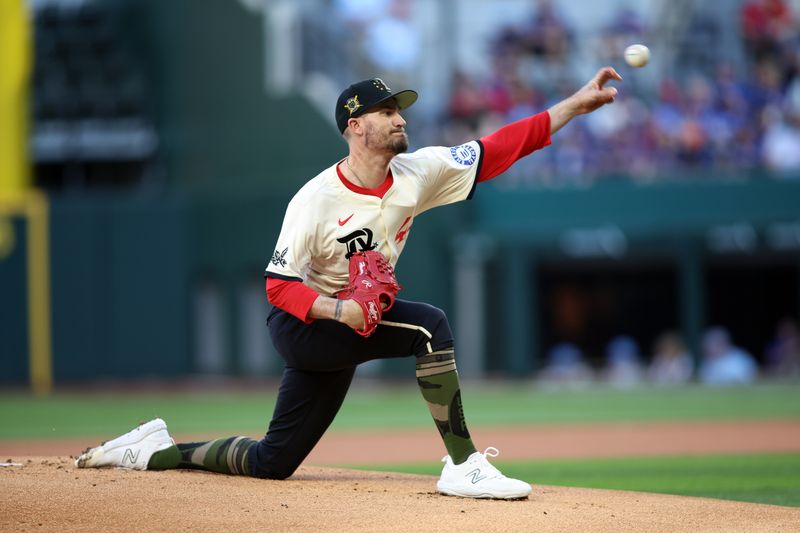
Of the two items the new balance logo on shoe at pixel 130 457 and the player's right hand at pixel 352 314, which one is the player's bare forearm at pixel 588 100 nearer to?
the player's right hand at pixel 352 314

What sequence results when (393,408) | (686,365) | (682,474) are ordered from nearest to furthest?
1. (682,474)
2. (393,408)
3. (686,365)

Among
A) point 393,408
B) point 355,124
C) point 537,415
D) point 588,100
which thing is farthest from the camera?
point 393,408

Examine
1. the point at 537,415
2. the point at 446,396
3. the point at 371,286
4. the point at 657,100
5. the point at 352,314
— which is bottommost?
the point at 537,415

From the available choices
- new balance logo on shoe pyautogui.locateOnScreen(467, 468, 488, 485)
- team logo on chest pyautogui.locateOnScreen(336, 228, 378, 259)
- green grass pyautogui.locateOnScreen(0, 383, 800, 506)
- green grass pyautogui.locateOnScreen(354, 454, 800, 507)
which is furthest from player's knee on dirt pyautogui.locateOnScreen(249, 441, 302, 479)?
green grass pyautogui.locateOnScreen(0, 383, 800, 506)

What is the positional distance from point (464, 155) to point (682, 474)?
2944mm

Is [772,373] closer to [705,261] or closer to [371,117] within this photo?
[705,261]

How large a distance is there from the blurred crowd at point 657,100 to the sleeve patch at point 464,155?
13182 millimetres

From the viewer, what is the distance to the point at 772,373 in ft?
63.1

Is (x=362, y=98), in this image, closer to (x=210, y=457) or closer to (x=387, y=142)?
(x=387, y=142)

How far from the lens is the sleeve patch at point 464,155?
5.23 m

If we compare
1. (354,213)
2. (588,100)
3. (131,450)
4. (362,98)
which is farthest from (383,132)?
(131,450)

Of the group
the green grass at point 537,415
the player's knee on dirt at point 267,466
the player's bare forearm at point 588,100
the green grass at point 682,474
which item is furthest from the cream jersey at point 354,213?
the green grass at point 537,415

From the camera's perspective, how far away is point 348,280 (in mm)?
5125

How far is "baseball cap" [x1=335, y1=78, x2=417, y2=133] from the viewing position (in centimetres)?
500
